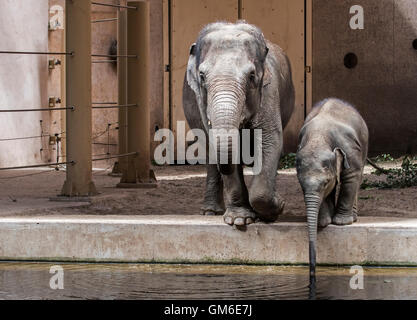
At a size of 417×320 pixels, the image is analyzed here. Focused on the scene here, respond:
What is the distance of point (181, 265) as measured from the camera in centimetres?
729

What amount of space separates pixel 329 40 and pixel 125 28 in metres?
3.73

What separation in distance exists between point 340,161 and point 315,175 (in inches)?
12.6

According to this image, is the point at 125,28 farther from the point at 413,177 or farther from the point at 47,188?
the point at 413,177

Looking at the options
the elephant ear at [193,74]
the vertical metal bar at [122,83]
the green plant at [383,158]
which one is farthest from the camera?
the green plant at [383,158]

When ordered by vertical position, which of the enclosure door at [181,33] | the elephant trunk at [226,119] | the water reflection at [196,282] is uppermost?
the enclosure door at [181,33]

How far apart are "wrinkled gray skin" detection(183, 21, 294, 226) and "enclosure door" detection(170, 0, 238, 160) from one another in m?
6.82

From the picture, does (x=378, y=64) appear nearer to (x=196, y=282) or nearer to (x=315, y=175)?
(x=315, y=175)

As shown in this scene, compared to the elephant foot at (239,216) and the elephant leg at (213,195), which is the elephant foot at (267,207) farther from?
the elephant leg at (213,195)

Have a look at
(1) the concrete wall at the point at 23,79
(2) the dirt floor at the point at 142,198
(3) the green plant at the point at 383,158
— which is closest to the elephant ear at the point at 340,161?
(2) the dirt floor at the point at 142,198

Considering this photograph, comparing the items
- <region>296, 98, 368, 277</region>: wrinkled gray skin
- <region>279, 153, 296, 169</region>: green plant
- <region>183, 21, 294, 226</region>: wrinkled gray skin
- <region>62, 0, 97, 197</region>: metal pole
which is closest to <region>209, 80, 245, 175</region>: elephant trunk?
<region>183, 21, 294, 226</region>: wrinkled gray skin

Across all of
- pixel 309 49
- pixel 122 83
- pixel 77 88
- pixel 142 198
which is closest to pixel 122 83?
pixel 122 83

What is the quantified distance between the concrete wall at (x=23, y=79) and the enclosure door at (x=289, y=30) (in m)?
2.89

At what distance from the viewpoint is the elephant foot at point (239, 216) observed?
7.37 m
